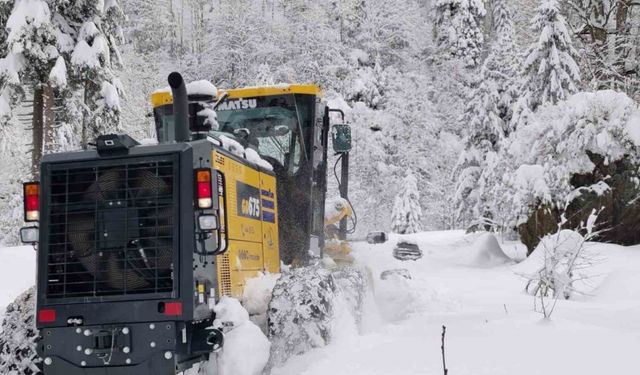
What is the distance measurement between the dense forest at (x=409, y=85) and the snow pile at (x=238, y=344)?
870 centimetres

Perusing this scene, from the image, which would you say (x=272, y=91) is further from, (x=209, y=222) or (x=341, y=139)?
(x=209, y=222)

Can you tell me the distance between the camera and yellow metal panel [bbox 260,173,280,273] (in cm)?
605

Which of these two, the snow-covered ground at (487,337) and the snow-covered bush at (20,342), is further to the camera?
the snow-covered ground at (487,337)

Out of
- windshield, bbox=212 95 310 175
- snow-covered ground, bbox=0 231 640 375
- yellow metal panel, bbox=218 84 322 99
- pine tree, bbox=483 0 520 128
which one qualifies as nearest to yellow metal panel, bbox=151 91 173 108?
windshield, bbox=212 95 310 175

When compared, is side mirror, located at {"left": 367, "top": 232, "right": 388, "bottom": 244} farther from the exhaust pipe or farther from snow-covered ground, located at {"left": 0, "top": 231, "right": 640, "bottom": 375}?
the exhaust pipe

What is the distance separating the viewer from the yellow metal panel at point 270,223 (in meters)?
6.05

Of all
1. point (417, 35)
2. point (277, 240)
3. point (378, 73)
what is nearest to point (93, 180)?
point (277, 240)

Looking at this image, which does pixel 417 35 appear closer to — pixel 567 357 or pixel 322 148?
pixel 322 148

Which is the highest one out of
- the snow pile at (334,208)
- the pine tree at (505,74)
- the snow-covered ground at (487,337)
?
the pine tree at (505,74)

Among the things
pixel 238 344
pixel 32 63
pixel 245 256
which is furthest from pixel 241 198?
pixel 32 63

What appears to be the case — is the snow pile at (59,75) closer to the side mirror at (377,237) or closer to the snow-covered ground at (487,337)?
the snow-covered ground at (487,337)

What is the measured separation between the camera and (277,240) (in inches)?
254

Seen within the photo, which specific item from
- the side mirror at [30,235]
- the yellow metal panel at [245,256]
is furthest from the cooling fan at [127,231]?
the yellow metal panel at [245,256]

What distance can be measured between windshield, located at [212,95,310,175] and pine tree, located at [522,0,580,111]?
16902 mm
